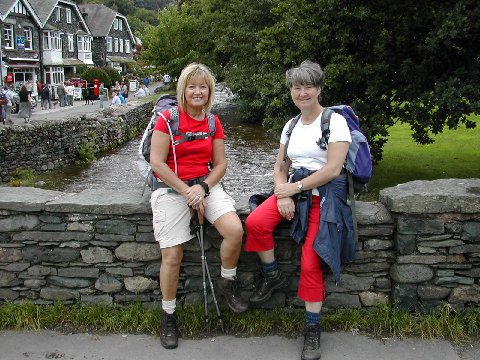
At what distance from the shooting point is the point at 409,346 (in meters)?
3.91

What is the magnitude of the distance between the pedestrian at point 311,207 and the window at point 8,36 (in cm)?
4472

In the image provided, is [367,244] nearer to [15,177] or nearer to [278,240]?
[278,240]

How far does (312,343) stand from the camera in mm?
3811

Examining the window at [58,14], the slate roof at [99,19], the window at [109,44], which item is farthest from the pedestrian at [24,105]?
the window at [109,44]

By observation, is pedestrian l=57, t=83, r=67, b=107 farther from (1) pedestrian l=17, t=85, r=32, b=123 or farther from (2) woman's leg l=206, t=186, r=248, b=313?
(2) woman's leg l=206, t=186, r=248, b=313

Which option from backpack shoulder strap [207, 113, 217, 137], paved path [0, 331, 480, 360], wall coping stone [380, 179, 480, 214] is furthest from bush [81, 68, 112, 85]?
wall coping stone [380, 179, 480, 214]

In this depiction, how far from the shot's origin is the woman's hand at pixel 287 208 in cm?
395

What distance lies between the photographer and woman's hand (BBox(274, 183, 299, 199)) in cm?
393

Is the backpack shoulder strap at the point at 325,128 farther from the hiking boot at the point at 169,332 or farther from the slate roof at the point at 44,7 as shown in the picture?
the slate roof at the point at 44,7

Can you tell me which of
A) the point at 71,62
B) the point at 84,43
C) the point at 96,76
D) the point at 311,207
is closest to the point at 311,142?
the point at 311,207

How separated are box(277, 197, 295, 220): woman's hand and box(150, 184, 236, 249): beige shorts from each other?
0.38 m

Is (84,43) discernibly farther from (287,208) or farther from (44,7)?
(287,208)

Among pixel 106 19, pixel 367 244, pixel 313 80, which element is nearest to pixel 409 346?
pixel 367 244

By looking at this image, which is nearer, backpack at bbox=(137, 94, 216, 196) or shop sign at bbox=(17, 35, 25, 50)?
backpack at bbox=(137, 94, 216, 196)
